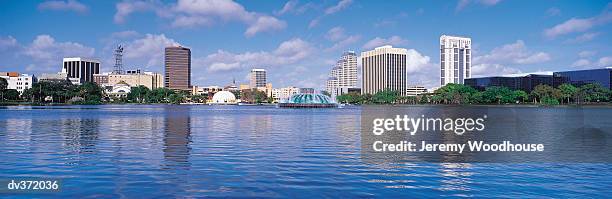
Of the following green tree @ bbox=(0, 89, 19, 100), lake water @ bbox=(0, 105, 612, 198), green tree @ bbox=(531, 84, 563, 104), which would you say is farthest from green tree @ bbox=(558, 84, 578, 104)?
green tree @ bbox=(0, 89, 19, 100)

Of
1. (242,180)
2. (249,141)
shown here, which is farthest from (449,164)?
(249,141)

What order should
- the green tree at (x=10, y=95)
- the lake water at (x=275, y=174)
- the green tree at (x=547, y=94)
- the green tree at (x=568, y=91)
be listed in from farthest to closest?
1. the green tree at (x=10, y=95)
2. the green tree at (x=547, y=94)
3. the green tree at (x=568, y=91)
4. the lake water at (x=275, y=174)

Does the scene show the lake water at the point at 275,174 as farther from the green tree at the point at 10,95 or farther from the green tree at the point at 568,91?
the green tree at the point at 10,95

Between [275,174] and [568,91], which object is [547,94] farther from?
[275,174]

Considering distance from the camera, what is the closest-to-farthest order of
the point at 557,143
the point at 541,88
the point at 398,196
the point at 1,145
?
1. the point at 398,196
2. the point at 1,145
3. the point at 557,143
4. the point at 541,88

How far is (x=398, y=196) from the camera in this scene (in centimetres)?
1429

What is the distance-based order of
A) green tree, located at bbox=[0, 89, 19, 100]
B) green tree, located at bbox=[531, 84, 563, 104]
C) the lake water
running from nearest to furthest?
the lake water, green tree, located at bbox=[531, 84, 563, 104], green tree, located at bbox=[0, 89, 19, 100]

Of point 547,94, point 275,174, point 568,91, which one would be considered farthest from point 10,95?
point 275,174

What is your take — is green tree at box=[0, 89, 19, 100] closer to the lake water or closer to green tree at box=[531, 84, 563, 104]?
the lake water

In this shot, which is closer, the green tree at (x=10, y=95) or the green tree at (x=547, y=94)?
the green tree at (x=547, y=94)

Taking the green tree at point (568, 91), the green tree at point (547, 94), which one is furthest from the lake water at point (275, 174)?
the green tree at point (547, 94)

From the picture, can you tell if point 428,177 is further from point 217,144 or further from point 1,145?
point 1,145

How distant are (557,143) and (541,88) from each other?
176371mm

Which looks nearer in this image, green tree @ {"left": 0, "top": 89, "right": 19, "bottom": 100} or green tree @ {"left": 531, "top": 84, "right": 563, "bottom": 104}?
green tree @ {"left": 531, "top": 84, "right": 563, "bottom": 104}
